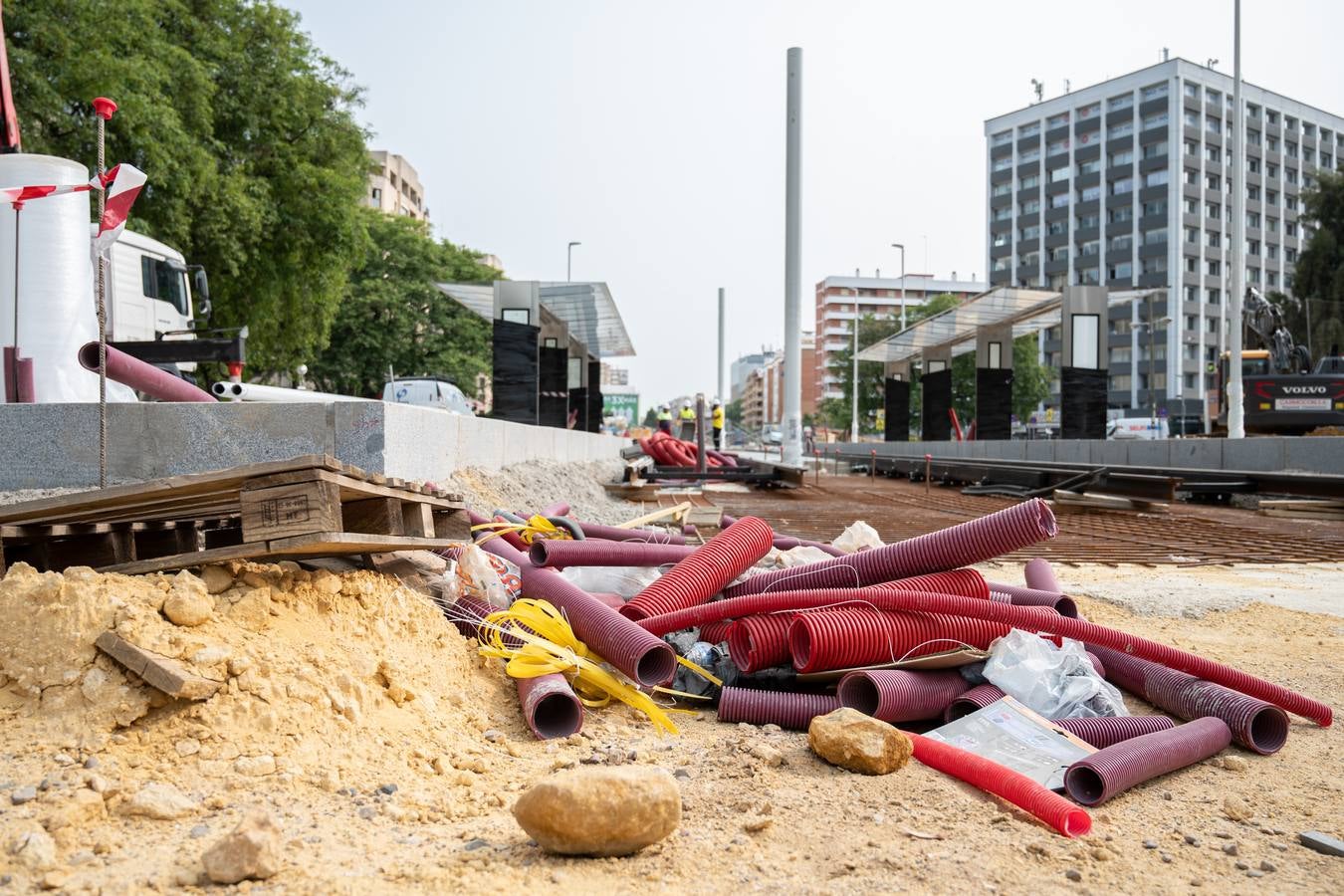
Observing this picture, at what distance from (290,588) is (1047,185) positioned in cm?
10561

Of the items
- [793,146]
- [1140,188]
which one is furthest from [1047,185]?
[793,146]

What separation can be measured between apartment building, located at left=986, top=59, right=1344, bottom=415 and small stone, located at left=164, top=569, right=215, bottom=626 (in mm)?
85112

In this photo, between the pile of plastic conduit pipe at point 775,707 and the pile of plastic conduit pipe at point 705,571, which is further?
the pile of plastic conduit pipe at point 705,571

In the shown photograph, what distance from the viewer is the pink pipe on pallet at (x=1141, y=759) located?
126 inches

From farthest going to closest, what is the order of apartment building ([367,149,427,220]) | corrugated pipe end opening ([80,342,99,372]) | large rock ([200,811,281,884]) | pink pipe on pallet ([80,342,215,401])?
apartment building ([367,149,427,220]) < corrugated pipe end opening ([80,342,99,372]) < pink pipe on pallet ([80,342,215,401]) < large rock ([200,811,281,884])

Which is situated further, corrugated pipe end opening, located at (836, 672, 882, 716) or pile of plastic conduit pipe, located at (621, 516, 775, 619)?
pile of plastic conduit pipe, located at (621, 516, 775, 619)

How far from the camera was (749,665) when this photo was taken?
4121 mm

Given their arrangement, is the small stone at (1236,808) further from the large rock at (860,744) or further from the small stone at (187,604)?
the small stone at (187,604)

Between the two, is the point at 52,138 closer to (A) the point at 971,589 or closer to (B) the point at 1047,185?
(A) the point at 971,589

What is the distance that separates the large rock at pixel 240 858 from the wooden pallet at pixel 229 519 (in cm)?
132

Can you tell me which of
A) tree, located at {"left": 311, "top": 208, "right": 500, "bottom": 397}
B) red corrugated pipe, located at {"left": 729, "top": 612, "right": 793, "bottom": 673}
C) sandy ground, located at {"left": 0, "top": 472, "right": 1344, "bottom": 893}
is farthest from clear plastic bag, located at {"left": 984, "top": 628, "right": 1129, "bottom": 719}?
tree, located at {"left": 311, "top": 208, "right": 500, "bottom": 397}

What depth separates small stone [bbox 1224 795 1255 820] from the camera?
3.10 meters

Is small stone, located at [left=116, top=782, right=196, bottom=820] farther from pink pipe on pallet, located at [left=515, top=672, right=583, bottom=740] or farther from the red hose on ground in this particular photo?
the red hose on ground

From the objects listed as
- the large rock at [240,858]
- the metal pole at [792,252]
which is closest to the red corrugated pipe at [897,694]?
the large rock at [240,858]
